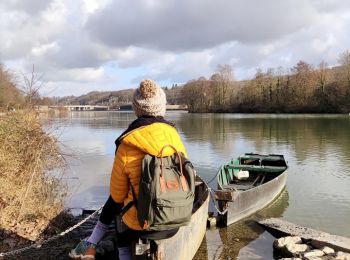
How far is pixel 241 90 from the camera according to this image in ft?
304

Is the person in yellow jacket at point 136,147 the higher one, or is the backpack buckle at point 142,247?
the person in yellow jacket at point 136,147

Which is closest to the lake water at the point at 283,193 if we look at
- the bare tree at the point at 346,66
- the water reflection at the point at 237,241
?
the water reflection at the point at 237,241

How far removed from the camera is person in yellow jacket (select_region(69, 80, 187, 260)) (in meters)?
3.21

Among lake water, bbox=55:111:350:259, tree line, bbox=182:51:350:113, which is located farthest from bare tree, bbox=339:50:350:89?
lake water, bbox=55:111:350:259

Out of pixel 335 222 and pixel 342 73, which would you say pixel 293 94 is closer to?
pixel 342 73

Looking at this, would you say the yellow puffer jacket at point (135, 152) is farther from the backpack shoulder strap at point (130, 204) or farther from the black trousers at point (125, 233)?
the black trousers at point (125, 233)

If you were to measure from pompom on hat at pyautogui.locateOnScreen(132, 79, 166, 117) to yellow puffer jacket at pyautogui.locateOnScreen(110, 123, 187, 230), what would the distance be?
0.17 metres

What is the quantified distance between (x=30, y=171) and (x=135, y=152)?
19.5ft

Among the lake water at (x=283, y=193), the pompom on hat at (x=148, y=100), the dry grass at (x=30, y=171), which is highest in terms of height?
the pompom on hat at (x=148, y=100)

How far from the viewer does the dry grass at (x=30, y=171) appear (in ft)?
24.9

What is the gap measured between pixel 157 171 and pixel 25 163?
247 inches

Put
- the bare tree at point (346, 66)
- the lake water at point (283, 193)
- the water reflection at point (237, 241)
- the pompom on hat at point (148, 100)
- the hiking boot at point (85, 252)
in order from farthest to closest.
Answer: the bare tree at point (346, 66) → the lake water at point (283, 193) → the water reflection at point (237, 241) → the hiking boot at point (85, 252) → the pompom on hat at point (148, 100)

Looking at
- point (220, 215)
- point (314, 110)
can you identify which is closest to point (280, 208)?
point (220, 215)

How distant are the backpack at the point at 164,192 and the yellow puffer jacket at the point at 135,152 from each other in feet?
0.18
